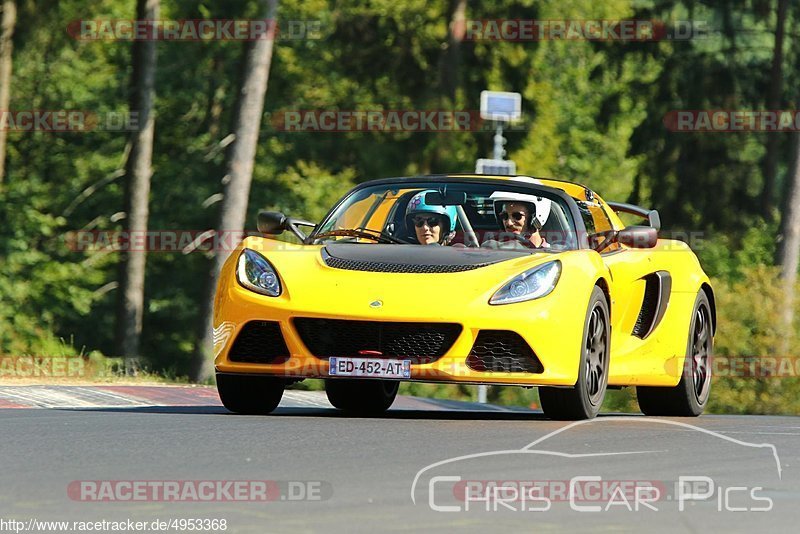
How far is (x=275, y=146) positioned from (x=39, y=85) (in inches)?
255

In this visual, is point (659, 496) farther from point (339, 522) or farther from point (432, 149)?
point (432, 149)

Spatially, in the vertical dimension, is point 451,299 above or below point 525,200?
below

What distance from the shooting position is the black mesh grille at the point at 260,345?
11320 mm

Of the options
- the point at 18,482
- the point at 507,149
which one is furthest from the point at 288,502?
the point at 507,149

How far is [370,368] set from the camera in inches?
437

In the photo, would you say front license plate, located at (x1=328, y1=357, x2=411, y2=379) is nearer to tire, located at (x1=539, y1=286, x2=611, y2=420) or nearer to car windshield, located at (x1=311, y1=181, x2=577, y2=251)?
tire, located at (x1=539, y1=286, x2=611, y2=420)

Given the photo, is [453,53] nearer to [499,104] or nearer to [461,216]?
[499,104]

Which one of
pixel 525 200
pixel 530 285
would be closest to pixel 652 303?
pixel 525 200

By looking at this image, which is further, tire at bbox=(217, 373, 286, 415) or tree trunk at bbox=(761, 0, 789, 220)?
tree trunk at bbox=(761, 0, 789, 220)

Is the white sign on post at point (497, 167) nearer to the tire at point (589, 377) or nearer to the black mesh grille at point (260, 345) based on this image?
the tire at point (589, 377)

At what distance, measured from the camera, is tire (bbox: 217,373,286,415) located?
1190 centimetres

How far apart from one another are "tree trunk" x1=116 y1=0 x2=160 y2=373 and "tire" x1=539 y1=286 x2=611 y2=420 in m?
26.8

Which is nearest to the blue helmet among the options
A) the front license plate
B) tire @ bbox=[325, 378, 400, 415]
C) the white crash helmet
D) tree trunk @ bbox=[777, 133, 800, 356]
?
the white crash helmet

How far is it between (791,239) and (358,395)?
913 inches
